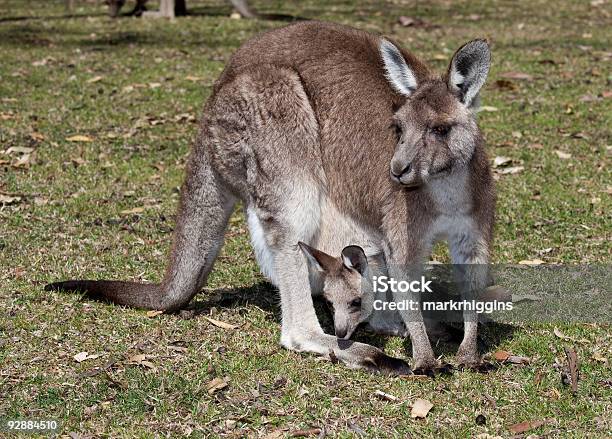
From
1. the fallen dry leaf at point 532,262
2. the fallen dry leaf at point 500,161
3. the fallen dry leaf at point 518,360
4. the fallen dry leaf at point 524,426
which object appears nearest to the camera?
the fallen dry leaf at point 524,426

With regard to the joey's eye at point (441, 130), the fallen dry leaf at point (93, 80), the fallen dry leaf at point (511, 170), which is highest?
the joey's eye at point (441, 130)

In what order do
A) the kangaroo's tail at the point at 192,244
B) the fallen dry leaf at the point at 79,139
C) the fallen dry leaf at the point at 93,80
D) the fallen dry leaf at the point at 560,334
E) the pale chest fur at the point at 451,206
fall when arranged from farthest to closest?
the fallen dry leaf at the point at 93,80 → the fallen dry leaf at the point at 79,139 → the kangaroo's tail at the point at 192,244 → the fallen dry leaf at the point at 560,334 → the pale chest fur at the point at 451,206

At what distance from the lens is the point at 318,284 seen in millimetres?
4418

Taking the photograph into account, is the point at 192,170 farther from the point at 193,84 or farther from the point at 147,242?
the point at 193,84

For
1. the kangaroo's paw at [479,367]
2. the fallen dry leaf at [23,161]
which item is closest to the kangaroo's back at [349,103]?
the kangaroo's paw at [479,367]

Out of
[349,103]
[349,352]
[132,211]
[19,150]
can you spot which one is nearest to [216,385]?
[349,352]

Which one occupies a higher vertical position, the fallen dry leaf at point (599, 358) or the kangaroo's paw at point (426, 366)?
the kangaroo's paw at point (426, 366)

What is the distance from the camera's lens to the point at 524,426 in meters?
3.54

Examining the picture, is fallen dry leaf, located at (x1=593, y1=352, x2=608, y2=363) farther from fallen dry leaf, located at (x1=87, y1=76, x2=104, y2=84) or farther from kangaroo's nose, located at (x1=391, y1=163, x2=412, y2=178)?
fallen dry leaf, located at (x1=87, y1=76, x2=104, y2=84)

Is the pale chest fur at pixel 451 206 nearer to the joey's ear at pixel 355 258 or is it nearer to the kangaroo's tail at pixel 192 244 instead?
the joey's ear at pixel 355 258

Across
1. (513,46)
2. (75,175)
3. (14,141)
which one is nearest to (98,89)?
(14,141)

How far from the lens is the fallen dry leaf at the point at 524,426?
352 centimetres

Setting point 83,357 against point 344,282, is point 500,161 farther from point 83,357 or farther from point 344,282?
point 83,357

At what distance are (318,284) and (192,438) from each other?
1.12 m
